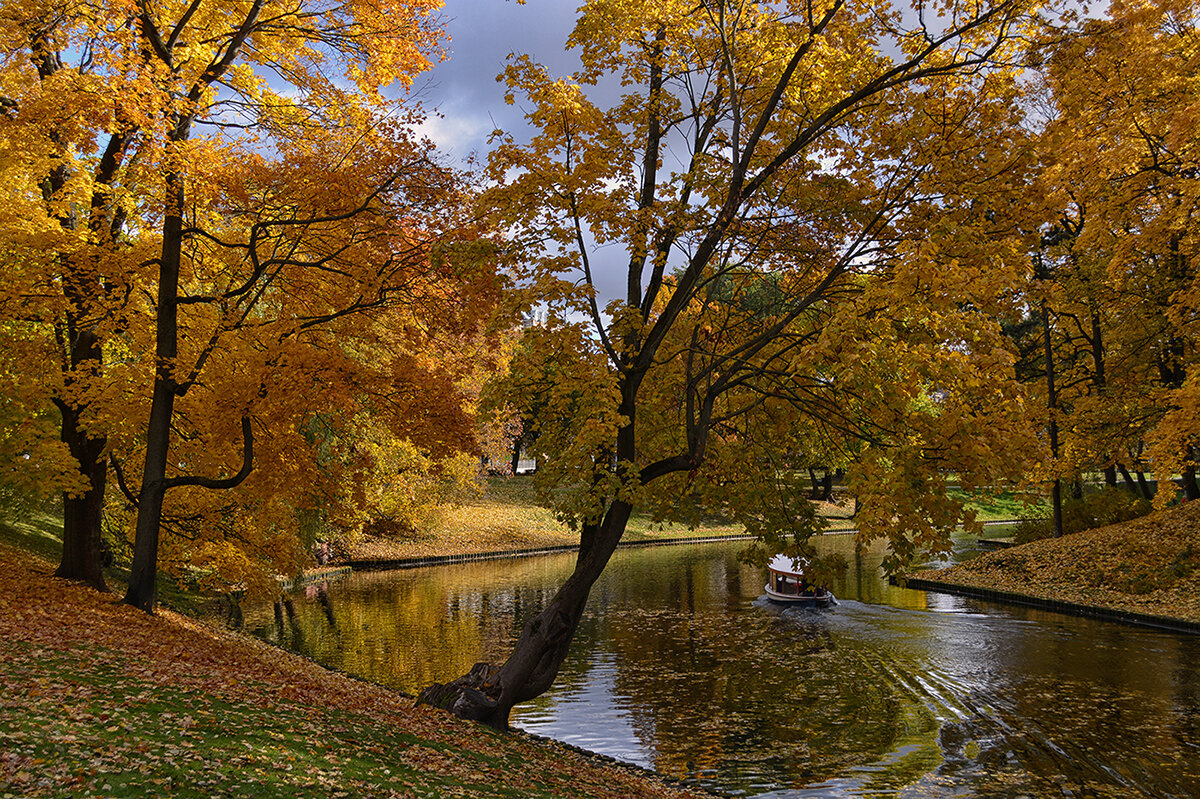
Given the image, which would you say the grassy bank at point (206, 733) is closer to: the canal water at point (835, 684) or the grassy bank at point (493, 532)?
the canal water at point (835, 684)

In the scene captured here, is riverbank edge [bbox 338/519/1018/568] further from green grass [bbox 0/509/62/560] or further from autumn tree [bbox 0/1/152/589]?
autumn tree [bbox 0/1/152/589]

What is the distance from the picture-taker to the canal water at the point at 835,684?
11445 mm

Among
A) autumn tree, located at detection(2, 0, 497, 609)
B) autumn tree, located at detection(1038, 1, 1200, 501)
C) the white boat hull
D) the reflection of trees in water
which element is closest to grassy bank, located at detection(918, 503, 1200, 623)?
autumn tree, located at detection(1038, 1, 1200, 501)

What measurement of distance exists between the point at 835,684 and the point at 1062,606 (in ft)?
34.1

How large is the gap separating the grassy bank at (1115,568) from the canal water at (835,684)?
147cm

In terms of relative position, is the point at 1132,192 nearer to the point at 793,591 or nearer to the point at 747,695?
the point at 747,695

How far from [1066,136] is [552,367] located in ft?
25.1

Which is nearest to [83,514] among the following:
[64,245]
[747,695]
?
[64,245]

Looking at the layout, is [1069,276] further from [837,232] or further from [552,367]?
[552,367]

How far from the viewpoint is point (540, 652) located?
38.9 ft

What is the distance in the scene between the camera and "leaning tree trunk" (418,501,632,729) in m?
Answer: 11.7

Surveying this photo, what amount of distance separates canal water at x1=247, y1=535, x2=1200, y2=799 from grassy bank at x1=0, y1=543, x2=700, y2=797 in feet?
8.82

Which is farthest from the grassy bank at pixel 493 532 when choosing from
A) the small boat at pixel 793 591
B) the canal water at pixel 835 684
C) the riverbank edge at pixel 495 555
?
the small boat at pixel 793 591

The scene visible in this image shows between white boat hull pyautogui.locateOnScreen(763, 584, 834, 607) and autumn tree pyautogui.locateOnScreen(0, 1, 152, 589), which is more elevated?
autumn tree pyautogui.locateOnScreen(0, 1, 152, 589)
